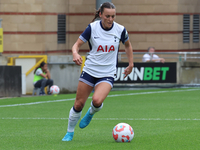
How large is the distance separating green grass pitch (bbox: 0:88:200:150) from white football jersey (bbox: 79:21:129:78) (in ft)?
3.65

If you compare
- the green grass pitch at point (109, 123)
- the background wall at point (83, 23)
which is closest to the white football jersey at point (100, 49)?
the green grass pitch at point (109, 123)

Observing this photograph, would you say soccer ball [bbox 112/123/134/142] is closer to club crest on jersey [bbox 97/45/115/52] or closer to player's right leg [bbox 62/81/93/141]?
player's right leg [bbox 62/81/93/141]

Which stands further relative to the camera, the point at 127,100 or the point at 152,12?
the point at 152,12

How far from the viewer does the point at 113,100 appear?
14.6 meters

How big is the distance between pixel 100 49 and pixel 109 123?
268cm

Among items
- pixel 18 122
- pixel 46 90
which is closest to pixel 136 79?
pixel 46 90

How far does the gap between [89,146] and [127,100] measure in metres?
8.17

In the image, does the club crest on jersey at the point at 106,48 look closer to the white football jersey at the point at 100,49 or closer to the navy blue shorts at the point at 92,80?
the white football jersey at the point at 100,49

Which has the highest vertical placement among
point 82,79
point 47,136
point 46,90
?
point 82,79

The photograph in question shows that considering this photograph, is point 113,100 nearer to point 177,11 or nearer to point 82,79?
point 82,79

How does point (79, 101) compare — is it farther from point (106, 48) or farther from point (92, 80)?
point (106, 48)

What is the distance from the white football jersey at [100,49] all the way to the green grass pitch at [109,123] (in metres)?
1.11

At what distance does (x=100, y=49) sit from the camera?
22.8 ft

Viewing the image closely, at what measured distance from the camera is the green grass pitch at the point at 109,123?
261 inches
